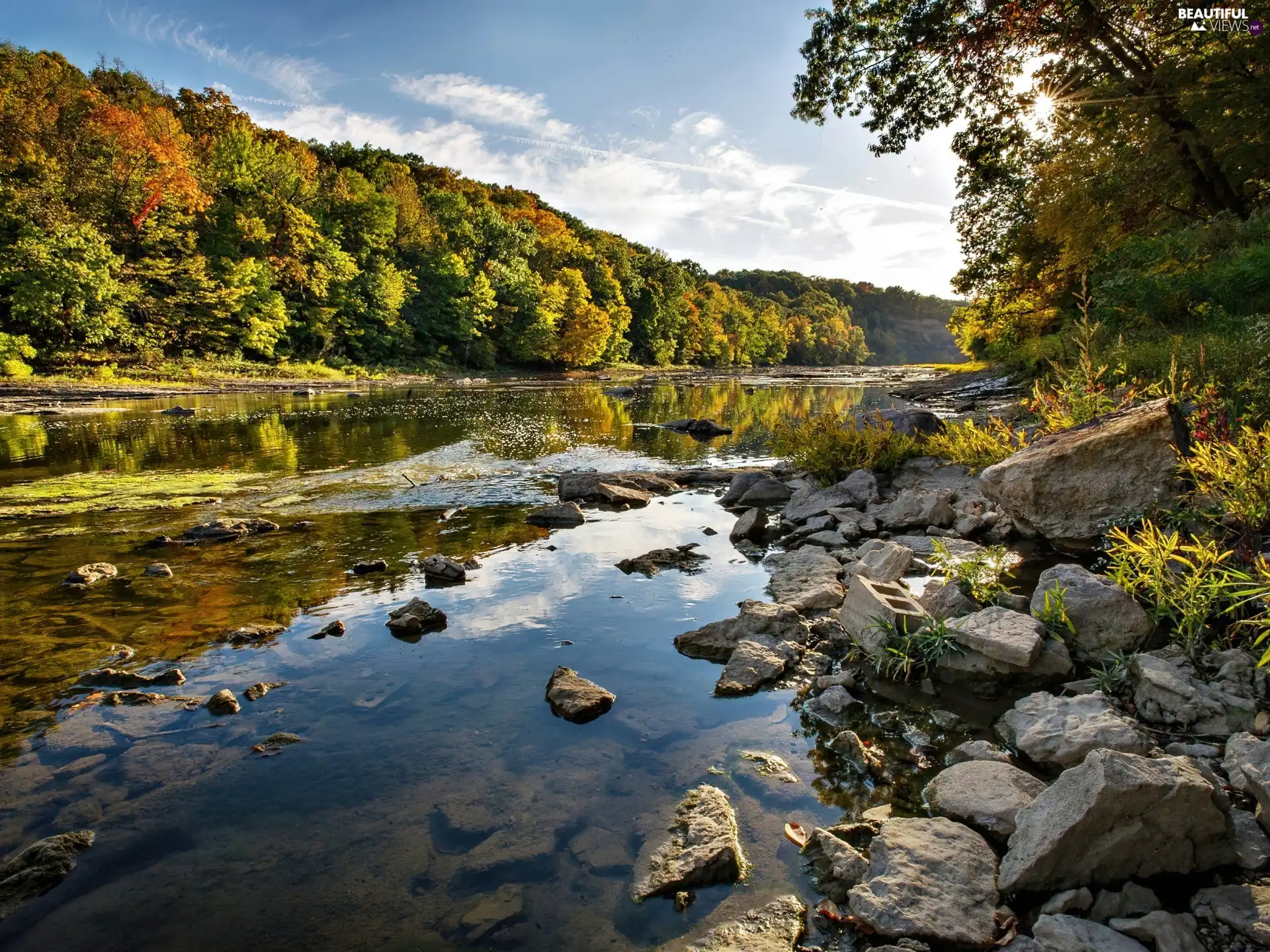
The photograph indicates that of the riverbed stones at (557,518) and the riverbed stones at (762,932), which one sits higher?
the riverbed stones at (557,518)

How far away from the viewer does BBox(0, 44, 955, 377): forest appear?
132 ft

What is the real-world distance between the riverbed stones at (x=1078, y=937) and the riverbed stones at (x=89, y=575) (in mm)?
9868

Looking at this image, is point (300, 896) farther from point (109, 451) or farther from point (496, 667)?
point (109, 451)

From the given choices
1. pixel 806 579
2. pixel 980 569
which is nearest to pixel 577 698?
pixel 806 579

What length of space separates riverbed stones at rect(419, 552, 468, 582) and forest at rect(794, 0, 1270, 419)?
894cm

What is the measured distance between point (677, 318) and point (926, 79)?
97926 millimetres

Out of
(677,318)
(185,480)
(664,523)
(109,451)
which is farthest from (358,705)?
(677,318)

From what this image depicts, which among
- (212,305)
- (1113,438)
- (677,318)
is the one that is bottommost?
(1113,438)

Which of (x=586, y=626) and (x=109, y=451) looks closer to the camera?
(x=586, y=626)

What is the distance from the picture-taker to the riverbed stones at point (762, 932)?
9.95ft

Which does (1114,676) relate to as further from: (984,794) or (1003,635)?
(984,794)

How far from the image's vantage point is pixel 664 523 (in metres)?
11.7

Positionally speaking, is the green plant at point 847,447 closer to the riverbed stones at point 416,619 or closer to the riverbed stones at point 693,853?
the riverbed stones at point 416,619

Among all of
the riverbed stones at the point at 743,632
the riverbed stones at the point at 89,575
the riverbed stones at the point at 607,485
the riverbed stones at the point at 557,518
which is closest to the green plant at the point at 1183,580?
the riverbed stones at the point at 743,632
